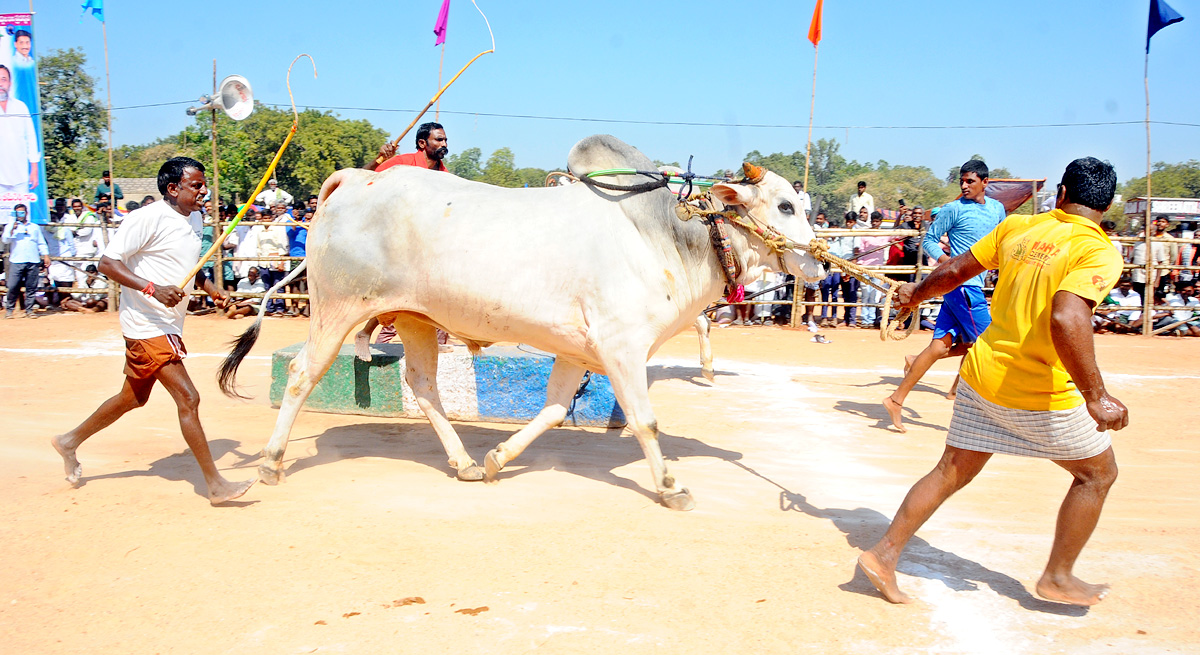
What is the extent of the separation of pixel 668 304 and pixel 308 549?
2.20 metres

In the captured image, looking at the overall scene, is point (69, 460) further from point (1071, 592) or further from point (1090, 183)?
point (1090, 183)

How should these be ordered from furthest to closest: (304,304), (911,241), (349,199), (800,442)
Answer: (304,304), (911,241), (800,442), (349,199)

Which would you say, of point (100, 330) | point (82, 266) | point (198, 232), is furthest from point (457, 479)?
point (82, 266)

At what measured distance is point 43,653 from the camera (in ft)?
10.0

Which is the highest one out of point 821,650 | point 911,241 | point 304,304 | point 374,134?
point 374,134

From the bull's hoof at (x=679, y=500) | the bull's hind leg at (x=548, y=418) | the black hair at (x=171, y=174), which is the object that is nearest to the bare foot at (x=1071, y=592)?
the bull's hoof at (x=679, y=500)

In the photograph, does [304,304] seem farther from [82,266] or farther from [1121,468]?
[1121,468]

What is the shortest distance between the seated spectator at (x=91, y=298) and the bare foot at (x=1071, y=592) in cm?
1478

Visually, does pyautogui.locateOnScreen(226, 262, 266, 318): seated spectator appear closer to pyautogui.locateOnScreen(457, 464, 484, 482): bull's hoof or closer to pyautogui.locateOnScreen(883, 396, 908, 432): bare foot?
pyautogui.locateOnScreen(457, 464, 484, 482): bull's hoof

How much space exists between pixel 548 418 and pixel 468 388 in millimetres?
1673

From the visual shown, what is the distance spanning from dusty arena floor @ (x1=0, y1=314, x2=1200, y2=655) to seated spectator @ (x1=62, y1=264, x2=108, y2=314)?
8.13 meters

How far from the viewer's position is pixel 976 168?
255 inches

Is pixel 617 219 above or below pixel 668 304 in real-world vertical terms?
above

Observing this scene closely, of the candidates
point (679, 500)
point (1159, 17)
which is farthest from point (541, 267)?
point (1159, 17)
